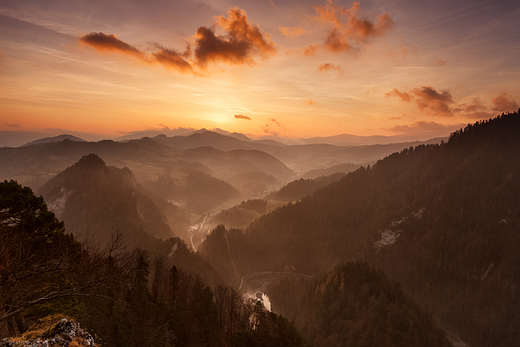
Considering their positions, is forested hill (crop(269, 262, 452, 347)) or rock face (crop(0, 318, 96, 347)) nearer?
rock face (crop(0, 318, 96, 347))

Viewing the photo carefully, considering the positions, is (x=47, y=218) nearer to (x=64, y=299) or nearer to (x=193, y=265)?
(x=64, y=299)

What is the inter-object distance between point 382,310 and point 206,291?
3622 inches

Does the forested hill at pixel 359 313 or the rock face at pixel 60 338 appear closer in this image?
the rock face at pixel 60 338

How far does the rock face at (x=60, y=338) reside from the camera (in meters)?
19.3

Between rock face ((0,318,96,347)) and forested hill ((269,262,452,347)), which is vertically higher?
rock face ((0,318,96,347))

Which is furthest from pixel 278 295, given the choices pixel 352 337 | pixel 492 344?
pixel 492 344

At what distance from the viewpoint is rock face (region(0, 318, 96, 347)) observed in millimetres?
19297

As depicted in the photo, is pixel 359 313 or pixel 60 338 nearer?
pixel 60 338

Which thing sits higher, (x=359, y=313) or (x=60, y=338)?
(x=60, y=338)

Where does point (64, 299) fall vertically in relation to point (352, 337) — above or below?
above

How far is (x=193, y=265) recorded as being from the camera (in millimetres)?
156500

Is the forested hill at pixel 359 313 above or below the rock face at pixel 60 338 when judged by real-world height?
below

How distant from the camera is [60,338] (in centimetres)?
2053

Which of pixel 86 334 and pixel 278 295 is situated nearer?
pixel 86 334
